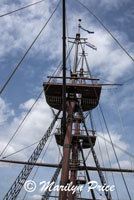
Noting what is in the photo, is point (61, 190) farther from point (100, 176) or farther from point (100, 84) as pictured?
point (100, 84)

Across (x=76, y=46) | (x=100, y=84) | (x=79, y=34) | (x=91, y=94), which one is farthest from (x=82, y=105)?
(x=79, y=34)

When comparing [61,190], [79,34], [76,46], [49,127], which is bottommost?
[61,190]

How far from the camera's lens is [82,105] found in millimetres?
14242

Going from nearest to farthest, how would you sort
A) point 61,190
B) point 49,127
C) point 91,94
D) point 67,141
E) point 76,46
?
point 61,190 → point 67,141 → point 91,94 → point 49,127 → point 76,46

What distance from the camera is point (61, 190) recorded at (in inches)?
387

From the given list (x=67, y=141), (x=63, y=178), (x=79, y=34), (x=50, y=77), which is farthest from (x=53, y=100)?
(x=79, y=34)

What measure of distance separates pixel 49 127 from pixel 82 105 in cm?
271

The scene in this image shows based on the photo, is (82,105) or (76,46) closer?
(82,105)

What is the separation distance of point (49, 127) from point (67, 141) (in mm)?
3344

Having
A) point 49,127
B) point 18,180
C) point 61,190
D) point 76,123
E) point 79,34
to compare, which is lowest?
point 61,190

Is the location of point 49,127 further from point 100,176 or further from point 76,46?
point 76,46

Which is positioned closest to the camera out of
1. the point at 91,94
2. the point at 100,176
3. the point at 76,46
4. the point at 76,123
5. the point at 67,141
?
the point at 67,141

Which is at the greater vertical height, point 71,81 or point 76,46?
point 76,46

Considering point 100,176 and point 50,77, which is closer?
Answer: point 100,176
